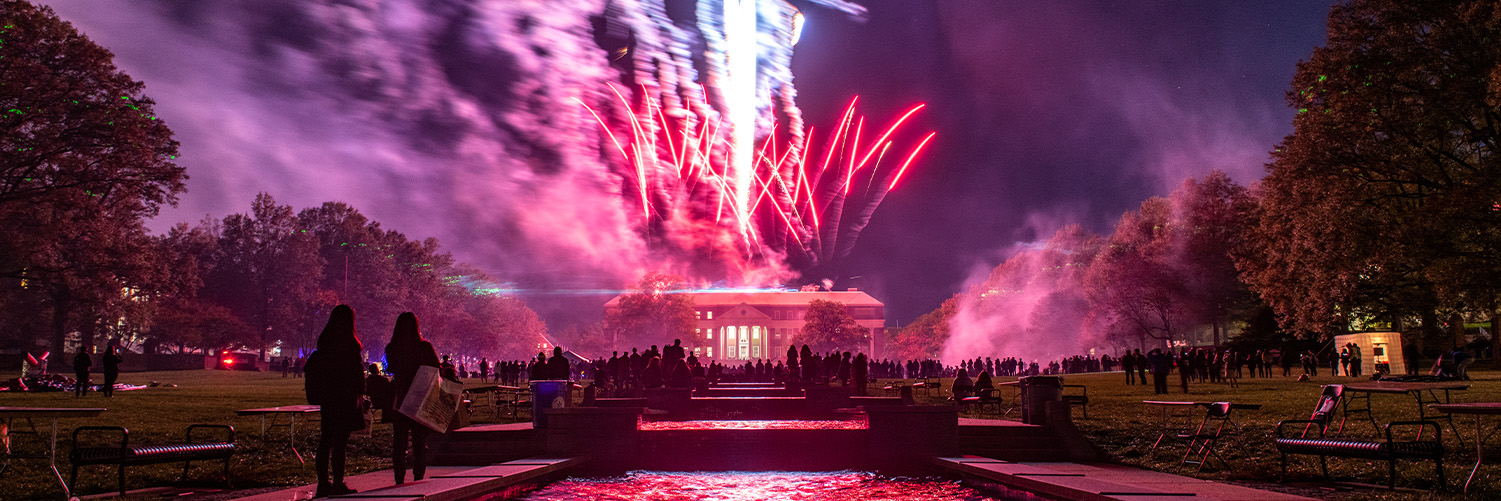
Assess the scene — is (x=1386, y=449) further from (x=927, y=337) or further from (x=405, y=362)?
(x=927, y=337)

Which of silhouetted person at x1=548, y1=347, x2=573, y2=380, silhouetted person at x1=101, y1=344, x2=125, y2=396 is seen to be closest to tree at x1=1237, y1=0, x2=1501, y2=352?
silhouetted person at x1=548, y1=347, x2=573, y2=380

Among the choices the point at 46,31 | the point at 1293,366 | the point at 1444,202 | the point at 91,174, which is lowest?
the point at 1293,366

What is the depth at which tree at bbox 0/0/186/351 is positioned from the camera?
30625 mm

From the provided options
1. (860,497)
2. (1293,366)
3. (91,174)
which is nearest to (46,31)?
(91,174)

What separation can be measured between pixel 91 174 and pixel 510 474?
31.6 metres

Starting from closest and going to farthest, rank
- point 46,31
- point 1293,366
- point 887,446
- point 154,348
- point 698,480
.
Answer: point 698,480 < point 887,446 < point 46,31 < point 1293,366 < point 154,348

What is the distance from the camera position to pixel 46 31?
31.3 metres

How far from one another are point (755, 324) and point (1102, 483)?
125710 mm

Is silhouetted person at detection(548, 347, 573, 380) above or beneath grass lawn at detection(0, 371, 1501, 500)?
above

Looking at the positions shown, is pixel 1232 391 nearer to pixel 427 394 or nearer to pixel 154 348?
pixel 427 394

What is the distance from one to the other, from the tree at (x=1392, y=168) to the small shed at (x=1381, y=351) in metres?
4.77

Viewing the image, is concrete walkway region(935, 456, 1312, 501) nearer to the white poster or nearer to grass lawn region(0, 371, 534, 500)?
the white poster

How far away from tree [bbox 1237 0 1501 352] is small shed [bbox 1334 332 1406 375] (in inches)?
188

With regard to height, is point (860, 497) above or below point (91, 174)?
below
